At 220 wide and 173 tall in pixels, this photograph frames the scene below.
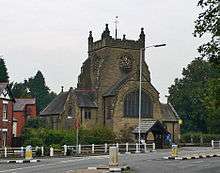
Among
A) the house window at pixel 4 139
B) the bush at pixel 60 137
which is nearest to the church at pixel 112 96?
the bush at pixel 60 137

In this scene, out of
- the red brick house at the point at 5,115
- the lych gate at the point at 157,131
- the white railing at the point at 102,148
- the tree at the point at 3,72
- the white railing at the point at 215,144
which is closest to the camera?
the white railing at the point at 102,148

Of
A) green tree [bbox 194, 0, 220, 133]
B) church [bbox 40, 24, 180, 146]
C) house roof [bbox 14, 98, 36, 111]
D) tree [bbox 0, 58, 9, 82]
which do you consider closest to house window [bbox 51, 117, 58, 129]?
church [bbox 40, 24, 180, 146]

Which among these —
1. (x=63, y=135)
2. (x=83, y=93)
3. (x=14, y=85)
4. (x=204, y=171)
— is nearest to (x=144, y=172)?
(x=204, y=171)

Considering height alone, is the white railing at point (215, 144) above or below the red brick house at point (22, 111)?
below

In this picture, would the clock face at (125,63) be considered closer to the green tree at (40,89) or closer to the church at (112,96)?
the church at (112,96)

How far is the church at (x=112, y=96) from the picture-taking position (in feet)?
270

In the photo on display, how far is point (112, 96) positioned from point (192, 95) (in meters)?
33.2

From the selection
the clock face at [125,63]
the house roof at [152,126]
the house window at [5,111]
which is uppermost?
the clock face at [125,63]

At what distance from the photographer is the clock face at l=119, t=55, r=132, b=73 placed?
89.8 m

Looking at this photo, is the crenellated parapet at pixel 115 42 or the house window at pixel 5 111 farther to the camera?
the crenellated parapet at pixel 115 42

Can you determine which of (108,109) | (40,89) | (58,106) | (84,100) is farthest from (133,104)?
(40,89)

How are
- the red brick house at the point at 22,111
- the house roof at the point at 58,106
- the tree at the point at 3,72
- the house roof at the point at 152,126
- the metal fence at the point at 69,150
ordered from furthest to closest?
the tree at the point at 3,72 → the house roof at the point at 58,106 → the red brick house at the point at 22,111 → the house roof at the point at 152,126 → the metal fence at the point at 69,150

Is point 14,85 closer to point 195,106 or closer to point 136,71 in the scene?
point 195,106

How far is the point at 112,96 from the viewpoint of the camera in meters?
83.2
